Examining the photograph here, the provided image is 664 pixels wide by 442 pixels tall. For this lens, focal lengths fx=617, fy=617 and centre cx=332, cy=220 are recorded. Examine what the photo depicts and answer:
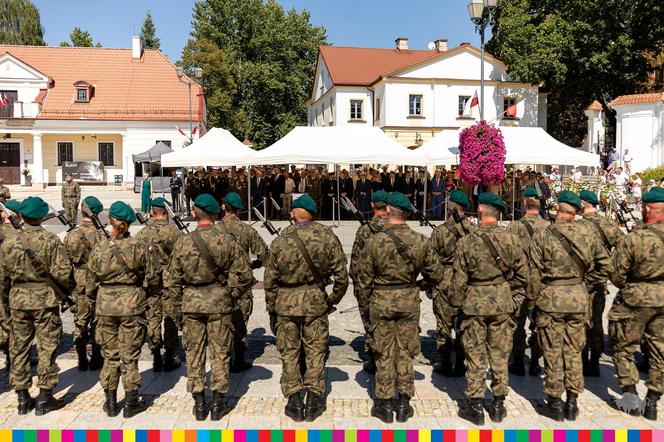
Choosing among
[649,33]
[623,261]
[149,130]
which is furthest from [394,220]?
[649,33]

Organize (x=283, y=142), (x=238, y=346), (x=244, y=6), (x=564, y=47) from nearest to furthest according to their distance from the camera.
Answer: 1. (x=238, y=346)
2. (x=283, y=142)
3. (x=564, y=47)
4. (x=244, y=6)

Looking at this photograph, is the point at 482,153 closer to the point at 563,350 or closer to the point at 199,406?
the point at 563,350

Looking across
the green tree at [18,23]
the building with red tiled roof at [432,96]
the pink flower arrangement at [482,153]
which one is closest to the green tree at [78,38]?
the green tree at [18,23]

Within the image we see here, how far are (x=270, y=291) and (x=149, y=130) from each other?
37099mm

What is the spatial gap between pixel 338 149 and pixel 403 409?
553 inches

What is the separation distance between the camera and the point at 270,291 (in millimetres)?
5613

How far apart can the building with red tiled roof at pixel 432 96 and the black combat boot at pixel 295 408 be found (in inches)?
1483

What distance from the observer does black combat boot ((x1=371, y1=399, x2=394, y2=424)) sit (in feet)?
17.6

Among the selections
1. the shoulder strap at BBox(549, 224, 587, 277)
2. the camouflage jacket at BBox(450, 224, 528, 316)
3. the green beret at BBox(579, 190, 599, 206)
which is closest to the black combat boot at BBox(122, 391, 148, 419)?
the camouflage jacket at BBox(450, 224, 528, 316)

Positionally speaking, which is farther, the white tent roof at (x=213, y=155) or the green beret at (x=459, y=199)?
the white tent roof at (x=213, y=155)

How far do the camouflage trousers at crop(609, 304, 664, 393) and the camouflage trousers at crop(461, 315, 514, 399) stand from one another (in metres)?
1.05

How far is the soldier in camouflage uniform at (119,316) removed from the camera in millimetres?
5469

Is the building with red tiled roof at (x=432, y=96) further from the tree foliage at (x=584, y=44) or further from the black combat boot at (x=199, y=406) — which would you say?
the black combat boot at (x=199, y=406)

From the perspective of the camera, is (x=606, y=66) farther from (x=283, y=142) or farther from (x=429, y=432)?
(x=429, y=432)
